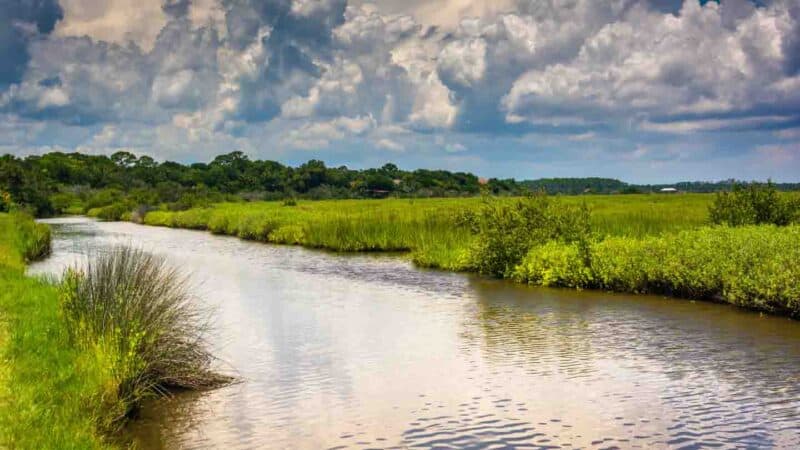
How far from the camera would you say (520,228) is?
25.4m

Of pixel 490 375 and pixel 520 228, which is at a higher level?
pixel 520 228

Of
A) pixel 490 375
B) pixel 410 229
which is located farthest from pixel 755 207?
pixel 410 229

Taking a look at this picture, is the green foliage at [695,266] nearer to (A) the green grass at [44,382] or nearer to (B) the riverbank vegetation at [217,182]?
(A) the green grass at [44,382]

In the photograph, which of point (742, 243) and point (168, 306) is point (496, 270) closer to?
point (742, 243)

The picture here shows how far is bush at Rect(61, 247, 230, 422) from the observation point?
412 inches

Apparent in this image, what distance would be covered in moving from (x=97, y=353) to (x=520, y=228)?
1745 cm

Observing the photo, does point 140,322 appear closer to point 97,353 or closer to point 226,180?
point 97,353

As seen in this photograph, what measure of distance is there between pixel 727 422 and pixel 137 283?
800 centimetres

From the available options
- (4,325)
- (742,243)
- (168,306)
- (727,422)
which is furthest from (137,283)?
(742,243)

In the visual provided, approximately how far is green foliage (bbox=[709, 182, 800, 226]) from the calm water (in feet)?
22.6

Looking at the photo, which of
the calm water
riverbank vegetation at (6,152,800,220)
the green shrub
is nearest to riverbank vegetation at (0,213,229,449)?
the calm water

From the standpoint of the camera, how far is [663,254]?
2042 cm

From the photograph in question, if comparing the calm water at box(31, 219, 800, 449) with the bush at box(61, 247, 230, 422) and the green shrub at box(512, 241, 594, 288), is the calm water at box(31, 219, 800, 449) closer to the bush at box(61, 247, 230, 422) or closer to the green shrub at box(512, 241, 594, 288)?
the bush at box(61, 247, 230, 422)

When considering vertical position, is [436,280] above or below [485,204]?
below
